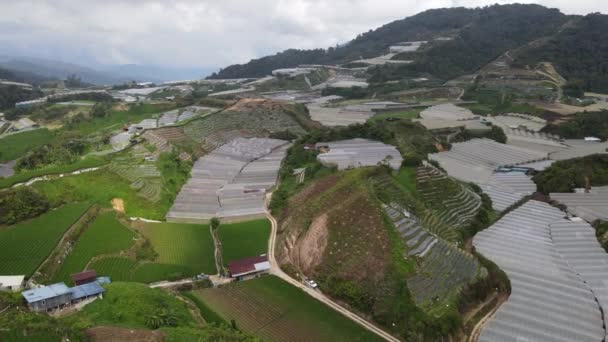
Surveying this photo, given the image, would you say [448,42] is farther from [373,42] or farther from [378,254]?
[378,254]

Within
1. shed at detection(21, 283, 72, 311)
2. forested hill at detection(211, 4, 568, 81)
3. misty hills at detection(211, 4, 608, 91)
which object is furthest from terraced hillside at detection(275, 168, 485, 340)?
forested hill at detection(211, 4, 568, 81)

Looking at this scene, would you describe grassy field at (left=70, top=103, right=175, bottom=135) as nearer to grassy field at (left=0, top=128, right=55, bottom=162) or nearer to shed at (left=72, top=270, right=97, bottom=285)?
grassy field at (left=0, top=128, right=55, bottom=162)

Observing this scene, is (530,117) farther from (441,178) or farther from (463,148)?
(441,178)

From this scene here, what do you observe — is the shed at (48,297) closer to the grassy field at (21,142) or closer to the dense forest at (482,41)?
the grassy field at (21,142)

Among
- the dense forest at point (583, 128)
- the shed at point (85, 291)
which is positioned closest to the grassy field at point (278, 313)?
the shed at point (85, 291)

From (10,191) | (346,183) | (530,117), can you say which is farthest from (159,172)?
(530,117)
